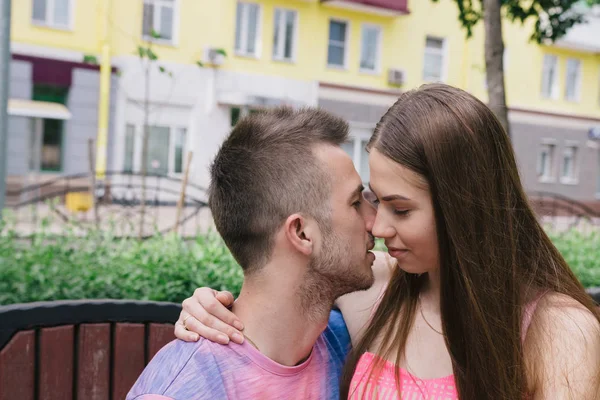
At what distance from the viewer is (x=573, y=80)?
26.2m

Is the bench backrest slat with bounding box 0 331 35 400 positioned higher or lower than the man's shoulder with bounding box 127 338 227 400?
lower

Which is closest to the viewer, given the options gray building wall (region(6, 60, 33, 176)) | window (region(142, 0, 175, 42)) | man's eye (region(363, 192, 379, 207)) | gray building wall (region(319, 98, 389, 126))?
man's eye (region(363, 192, 379, 207))

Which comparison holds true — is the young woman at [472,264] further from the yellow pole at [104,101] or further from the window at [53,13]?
the window at [53,13]

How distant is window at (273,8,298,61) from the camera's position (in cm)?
2025

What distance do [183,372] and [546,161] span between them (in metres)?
25.7

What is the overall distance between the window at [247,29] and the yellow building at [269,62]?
28 mm

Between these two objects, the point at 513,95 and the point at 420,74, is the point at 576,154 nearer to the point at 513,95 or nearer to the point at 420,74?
the point at 513,95

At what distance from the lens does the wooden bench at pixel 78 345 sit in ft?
7.22

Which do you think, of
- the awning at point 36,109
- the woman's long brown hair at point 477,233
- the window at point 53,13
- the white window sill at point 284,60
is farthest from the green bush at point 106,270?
the white window sill at point 284,60

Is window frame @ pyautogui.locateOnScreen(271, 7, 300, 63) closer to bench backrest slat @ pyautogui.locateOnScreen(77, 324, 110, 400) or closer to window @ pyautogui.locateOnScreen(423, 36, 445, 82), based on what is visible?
window @ pyautogui.locateOnScreen(423, 36, 445, 82)

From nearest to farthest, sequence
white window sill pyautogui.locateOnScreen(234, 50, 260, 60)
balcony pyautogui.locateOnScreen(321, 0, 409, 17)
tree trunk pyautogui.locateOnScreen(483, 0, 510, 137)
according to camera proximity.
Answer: tree trunk pyautogui.locateOnScreen(483, 0, 510, 137) → white window sill pyautogui.locateOnScreen(234, 50, 260, 60) → balcony pyautogui.locateOnScreen(321, 0, 409, 17)

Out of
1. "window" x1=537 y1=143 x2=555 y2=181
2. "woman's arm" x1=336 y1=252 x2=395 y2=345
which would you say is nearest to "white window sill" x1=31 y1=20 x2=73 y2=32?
"window" x1=537 y1=143 x2=555 y2=181

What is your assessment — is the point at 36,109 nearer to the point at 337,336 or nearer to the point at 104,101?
the point at 104,101

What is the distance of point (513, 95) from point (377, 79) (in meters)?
5.36
